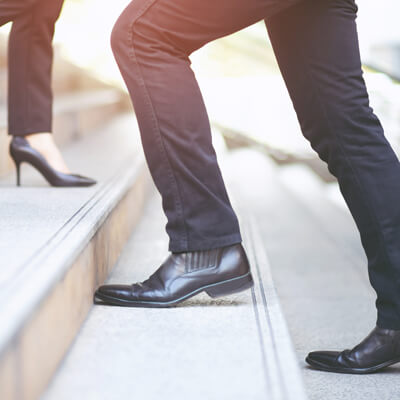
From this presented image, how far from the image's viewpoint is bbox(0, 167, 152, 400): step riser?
0.59m

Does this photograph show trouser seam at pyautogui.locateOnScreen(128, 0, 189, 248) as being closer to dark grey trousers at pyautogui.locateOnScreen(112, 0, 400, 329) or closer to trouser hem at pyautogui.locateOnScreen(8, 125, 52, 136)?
dark grey trousers at pyautogui.locateOnScreen(112, 0, 400, 329)

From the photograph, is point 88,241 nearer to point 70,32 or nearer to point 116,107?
point 70,32

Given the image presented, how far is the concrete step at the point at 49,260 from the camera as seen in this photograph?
62 centimetres

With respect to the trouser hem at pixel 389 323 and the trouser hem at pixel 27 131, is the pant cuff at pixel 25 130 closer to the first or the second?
the trouser hem at pixel 27 131

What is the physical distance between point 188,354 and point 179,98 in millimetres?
331

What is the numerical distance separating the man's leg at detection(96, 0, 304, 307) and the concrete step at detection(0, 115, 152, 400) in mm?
139

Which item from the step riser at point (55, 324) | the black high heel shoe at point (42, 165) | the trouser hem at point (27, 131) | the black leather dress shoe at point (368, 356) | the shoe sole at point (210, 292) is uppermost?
the step riser at point (55, 324)

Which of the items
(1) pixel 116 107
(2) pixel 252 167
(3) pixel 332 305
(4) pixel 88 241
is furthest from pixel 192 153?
(1) pixel 116 107

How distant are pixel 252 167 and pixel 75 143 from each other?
1.34 metres

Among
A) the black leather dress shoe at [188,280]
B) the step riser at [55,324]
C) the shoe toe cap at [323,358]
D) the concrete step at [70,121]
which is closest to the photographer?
the step riser at [55,324]

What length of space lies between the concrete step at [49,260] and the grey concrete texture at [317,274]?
1.29 ft

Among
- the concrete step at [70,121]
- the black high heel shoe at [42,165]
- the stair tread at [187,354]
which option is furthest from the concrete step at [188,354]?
the concrete step at [70,121]

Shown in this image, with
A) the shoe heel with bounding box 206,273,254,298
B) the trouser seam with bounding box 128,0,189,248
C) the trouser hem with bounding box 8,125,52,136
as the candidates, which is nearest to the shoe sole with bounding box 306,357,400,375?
the shoe heel with bounding box 206,273,254,298

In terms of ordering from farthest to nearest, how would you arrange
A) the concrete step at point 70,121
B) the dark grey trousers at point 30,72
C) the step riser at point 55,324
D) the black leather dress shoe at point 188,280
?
the concrete step at point 70,121 → the dark grey trousers at point 30,72 → the black leather dress shoe at point 188,280 → the step riser at point 55,324
